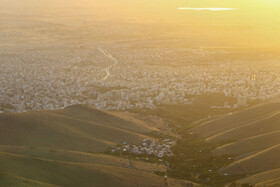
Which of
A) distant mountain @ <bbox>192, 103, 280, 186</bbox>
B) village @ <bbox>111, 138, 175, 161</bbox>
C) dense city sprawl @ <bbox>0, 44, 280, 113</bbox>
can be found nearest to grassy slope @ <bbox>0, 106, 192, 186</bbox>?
village @ <bbox>111, 138, 175, 161</bbox>

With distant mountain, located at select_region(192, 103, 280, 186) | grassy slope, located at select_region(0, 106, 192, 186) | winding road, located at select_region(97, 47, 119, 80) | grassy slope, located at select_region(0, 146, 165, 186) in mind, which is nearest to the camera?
grassy slope, located at select_region(0, 146, 165, 186)

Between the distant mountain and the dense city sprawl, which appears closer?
the distant mountain

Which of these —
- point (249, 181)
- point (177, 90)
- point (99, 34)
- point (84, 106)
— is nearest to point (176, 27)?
point (99, 34)

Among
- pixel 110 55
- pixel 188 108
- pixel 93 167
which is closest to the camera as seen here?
pixel 93 167

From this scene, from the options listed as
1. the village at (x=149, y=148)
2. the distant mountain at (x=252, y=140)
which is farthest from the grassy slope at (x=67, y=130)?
the distant mountain at (x=252, y=140)

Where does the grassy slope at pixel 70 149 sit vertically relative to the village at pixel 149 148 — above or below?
above

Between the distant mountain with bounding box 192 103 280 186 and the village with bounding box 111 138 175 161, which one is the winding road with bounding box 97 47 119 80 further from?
the village with bounding box 111 138 175 161

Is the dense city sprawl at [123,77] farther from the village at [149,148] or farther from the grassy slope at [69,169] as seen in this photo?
the grassy slope at [69,169]

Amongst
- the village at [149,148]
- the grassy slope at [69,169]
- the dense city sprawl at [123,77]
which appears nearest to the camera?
the grassy slope at [69,169]

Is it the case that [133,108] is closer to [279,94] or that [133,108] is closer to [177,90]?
[177,90]
